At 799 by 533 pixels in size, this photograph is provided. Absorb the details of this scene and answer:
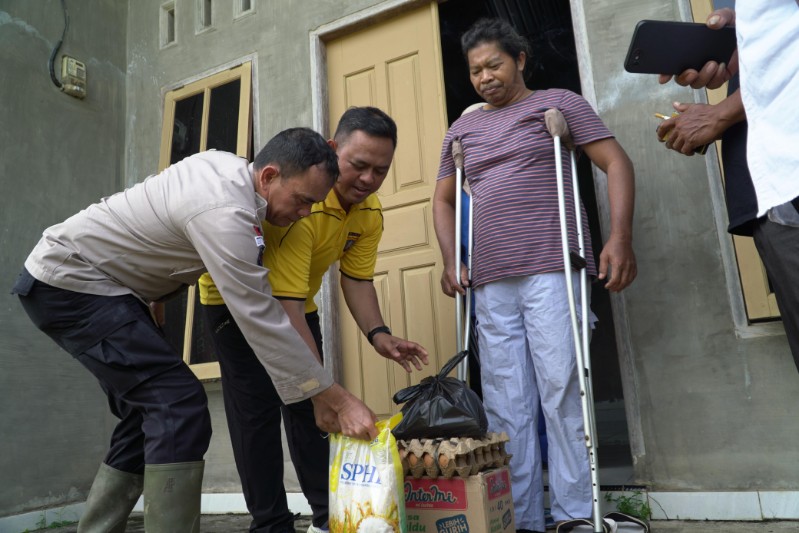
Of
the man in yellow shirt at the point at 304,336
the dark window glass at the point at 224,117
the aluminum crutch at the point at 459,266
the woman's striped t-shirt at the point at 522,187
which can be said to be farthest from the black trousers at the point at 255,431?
the dark window glass at the point at 224,117

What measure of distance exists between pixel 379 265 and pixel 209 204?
1913 millimetres

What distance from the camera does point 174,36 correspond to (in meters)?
4.76

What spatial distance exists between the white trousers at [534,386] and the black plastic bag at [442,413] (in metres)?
0.36

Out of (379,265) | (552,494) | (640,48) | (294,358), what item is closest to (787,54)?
(640,48)

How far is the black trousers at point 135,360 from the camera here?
5.84 feet

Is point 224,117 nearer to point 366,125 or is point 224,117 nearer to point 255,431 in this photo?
point 366,125

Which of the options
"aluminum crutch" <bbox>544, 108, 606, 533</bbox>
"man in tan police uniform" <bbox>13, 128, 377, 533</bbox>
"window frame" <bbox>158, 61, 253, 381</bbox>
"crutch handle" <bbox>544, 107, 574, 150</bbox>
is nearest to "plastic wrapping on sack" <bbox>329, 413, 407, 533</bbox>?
"man in tan police uniform" <bbox>13, 128, 377, 533</bbox>

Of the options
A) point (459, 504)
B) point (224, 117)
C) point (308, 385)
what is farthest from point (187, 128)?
point (459, 504)

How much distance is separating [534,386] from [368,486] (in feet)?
2.97

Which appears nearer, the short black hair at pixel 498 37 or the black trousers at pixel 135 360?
the black trousers at pixel 135 360

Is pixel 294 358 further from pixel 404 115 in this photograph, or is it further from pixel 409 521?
pixel 404 115

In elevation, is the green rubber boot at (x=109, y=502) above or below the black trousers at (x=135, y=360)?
below

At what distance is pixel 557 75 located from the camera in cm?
552

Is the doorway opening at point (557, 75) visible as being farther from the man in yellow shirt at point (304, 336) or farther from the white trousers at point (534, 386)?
the man in yellow shirt at point (304, 336)
